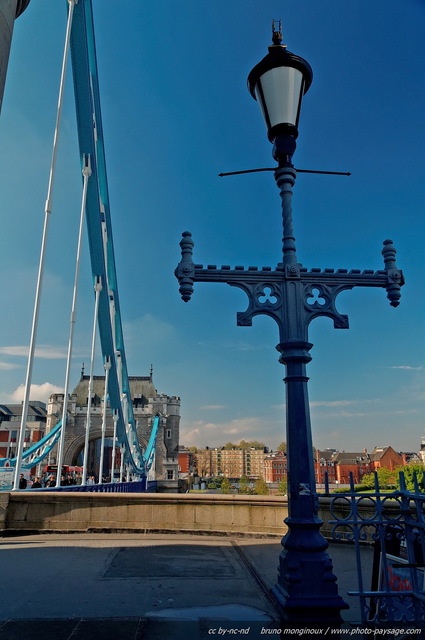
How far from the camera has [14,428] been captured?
6319cm

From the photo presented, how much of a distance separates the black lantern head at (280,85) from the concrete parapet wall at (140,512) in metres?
5.29

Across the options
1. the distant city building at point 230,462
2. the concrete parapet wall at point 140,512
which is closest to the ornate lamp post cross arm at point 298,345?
the concrete parapet wall at point 140,512

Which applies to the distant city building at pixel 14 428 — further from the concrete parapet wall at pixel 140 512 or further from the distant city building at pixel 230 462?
the distant city building at pixel 230 462

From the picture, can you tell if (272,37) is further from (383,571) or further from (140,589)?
(140,589)

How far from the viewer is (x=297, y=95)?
3.16 metres

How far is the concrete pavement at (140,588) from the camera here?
2602 mm

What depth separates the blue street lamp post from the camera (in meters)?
2.75

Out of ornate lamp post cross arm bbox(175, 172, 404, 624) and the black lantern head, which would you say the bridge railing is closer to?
ornate lamp post cross arm bbox(175, 172, 404, 624)

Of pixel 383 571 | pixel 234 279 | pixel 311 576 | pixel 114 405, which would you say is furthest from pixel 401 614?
pixel 114 405

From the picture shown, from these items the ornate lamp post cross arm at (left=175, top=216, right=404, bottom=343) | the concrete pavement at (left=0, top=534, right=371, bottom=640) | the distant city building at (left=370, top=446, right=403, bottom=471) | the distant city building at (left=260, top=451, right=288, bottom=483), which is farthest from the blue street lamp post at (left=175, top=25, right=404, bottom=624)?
the distant city building at (left=260, top=451, right=288, bottom=483)

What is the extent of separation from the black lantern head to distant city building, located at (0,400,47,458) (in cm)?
5962

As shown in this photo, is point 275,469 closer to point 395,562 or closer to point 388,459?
point 388,459

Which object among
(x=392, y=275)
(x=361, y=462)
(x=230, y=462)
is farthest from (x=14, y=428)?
(x=230, y=462)

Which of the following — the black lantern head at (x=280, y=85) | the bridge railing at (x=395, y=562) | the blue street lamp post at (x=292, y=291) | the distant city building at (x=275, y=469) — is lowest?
the distant city building at (x=275, y=469)
